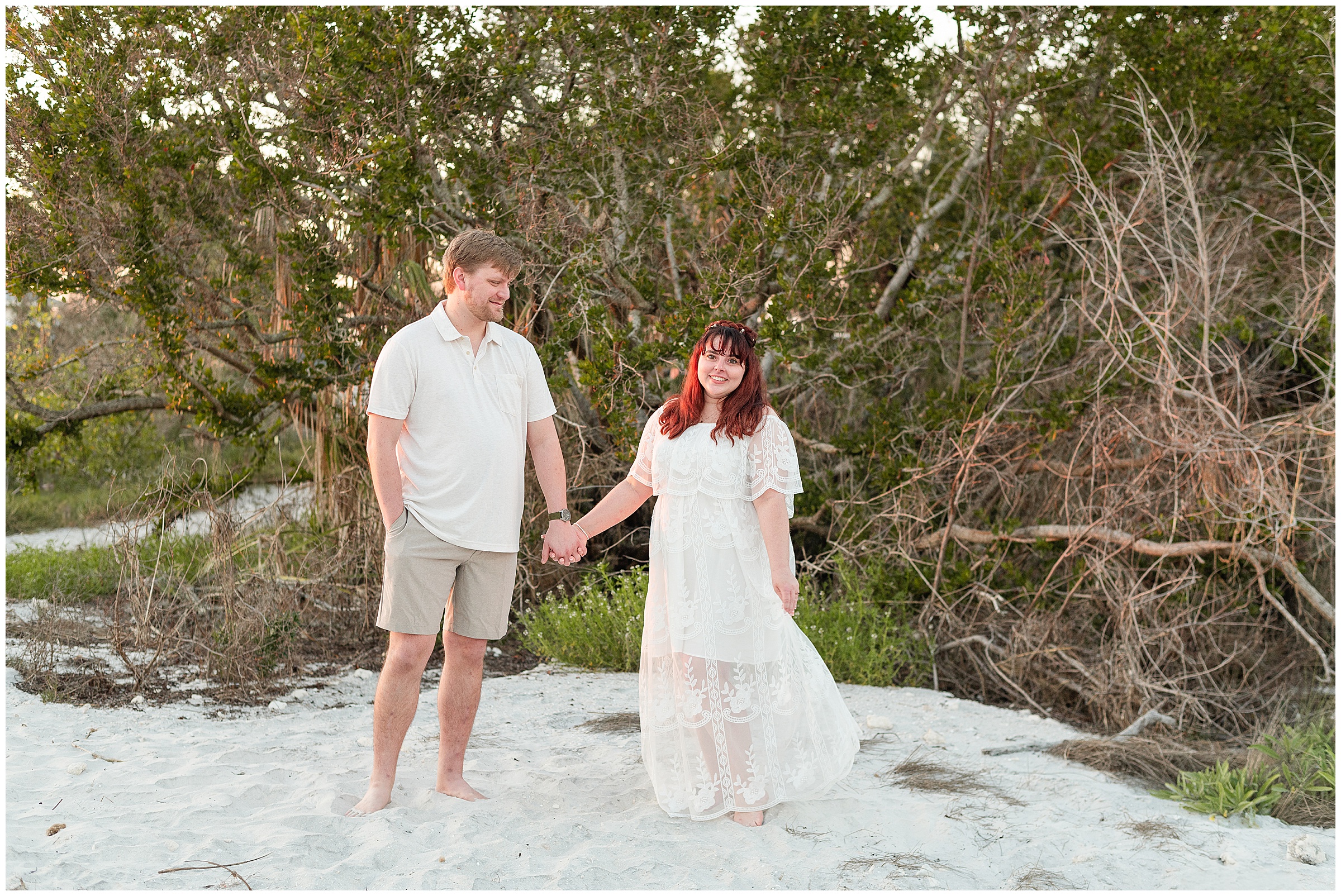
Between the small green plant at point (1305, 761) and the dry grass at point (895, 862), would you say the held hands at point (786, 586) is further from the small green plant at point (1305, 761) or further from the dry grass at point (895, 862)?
the small green plant at point (1305, 761)

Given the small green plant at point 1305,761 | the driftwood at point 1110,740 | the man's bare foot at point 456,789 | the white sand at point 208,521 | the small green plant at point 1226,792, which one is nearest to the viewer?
the man's bare foot at point 456,789

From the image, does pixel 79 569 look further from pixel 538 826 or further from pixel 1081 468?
pixel 1081 468

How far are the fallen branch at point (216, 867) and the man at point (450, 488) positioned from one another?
0.39 meters

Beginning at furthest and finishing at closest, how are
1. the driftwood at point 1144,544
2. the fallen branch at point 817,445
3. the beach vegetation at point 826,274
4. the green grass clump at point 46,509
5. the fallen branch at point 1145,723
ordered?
1. the green grass clump at point 46,509
2. the fallen branch at point 817,445
3. the beach vegetation at point 826,274
4. the driftwood at point 1144,544
5. the fallen branch at point 1145,723

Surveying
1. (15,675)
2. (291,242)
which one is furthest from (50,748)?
(291,242)

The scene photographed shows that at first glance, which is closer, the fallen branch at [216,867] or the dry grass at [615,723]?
the fallen branch at [216,867]

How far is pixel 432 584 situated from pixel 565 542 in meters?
0.49

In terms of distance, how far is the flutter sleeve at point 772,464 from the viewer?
3.28 meters

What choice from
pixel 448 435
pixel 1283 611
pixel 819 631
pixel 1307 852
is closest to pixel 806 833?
pixel 1307 852

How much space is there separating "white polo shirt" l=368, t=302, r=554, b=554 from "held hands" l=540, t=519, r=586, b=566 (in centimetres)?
22

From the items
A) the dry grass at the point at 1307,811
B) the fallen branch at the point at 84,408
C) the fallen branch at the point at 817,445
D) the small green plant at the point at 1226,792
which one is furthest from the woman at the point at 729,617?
the fallen branch at the point at 84,408

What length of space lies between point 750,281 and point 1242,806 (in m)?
3.90

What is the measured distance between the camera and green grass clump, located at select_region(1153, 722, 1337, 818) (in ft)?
12.2

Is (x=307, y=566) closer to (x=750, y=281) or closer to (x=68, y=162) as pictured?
(x=68, y=162)
